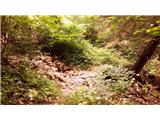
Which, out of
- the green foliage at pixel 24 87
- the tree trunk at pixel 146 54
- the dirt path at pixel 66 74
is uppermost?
the tree trunk at pixel 146 54

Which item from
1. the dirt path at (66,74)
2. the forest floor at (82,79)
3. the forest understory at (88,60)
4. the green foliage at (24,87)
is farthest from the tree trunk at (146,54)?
the green foliage at (24,87)

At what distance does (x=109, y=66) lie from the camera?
4.65 metres

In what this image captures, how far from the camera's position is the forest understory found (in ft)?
15.1

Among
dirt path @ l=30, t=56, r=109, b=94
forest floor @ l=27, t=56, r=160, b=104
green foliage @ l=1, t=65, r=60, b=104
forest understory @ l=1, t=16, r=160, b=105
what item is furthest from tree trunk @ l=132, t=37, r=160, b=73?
green foliage @ l=1, t=65, r=60, b=104

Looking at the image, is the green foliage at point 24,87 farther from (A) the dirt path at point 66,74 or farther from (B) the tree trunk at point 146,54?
(B) the tree trunk at point 146,54

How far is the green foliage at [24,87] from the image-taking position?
4.60 metres

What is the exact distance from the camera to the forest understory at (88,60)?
4613 millimetres

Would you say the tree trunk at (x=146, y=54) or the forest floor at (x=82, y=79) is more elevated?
the tree trunk at (x=146, y=54)

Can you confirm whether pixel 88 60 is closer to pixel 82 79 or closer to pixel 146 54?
pixel 82 79

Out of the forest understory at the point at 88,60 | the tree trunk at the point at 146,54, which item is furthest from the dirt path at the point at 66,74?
the tree trunk at the point at 146,54

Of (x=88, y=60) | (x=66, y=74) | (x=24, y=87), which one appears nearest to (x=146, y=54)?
(x=88, y=60)
